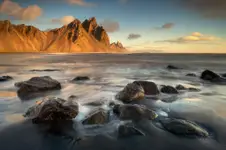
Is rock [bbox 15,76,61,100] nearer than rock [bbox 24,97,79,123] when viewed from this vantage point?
No

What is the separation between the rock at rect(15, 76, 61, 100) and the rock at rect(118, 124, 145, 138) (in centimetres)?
531

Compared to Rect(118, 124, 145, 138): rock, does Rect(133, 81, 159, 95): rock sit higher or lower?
higher

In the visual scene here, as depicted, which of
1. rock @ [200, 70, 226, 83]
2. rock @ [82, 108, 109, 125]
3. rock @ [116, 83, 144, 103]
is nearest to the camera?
rock @ [82, 108, 109, 125]

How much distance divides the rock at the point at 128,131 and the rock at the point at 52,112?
1.70 metres

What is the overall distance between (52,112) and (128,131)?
2.35 m

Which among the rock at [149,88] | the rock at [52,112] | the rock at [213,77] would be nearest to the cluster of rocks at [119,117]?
the rock at [52,112]

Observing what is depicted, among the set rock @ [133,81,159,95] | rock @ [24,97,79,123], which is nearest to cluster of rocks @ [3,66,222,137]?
rock @ [24,97,79,123]

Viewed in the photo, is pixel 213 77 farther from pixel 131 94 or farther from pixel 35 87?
pixel 35 87

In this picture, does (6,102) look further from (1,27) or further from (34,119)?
(1,27)

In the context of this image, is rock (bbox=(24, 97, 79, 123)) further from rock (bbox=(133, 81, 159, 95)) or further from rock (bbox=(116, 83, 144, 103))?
rock (bbox=(133, 81, 159, 95))

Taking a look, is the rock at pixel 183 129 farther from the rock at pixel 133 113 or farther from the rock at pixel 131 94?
the rock at pixel 131 94

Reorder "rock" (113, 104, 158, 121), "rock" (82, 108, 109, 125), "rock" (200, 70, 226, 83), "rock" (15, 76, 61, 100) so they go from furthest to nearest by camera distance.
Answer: "rock" (200, 70, 226, 83) < "rock" (15, 76, 61, 100) < "rock" (113, 104, 158, 121) < "rock" (82, 108, 109, 125)

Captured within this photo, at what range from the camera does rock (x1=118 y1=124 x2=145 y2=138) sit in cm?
475

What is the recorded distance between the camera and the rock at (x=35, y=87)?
908 centimetres
